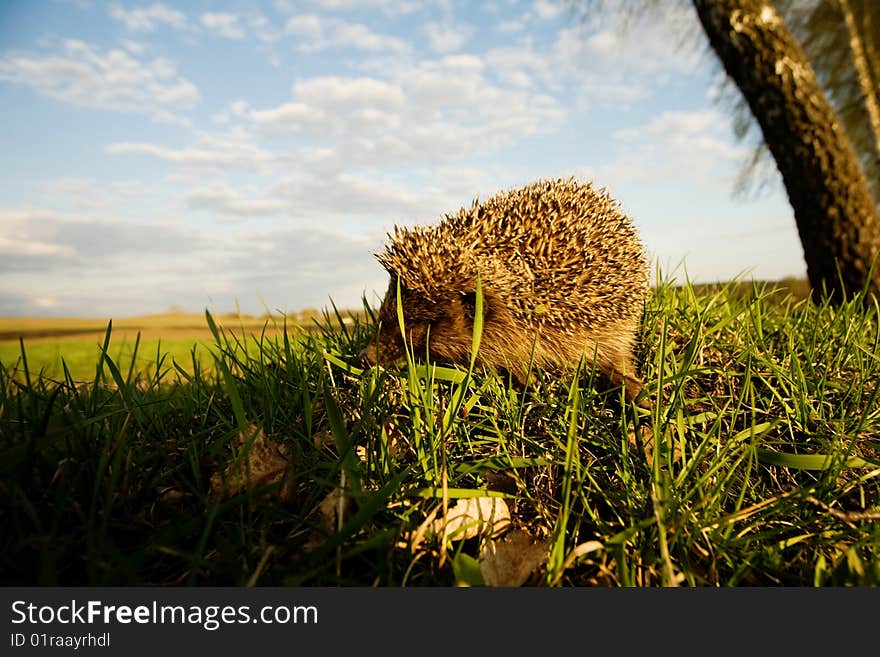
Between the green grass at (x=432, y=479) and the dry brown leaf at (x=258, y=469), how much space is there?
3cm

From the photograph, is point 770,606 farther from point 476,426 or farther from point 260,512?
point 260,512

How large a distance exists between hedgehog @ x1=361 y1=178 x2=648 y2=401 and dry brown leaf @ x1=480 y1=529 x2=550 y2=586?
1.44 m

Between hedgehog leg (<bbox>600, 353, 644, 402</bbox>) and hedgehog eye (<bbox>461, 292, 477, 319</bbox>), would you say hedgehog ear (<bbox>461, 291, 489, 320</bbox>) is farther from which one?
hedgehog leg (<bbox>600, 353, 644, 402</bbox>)

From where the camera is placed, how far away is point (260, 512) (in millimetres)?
2320

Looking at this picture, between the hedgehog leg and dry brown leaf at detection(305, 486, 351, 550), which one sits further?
the hedgehog leg

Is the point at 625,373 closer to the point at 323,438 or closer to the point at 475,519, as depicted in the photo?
the point at 475,519

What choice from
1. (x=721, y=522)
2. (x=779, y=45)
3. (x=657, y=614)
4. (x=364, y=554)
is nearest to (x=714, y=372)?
(x=721, y=522)

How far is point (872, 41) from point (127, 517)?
95.0 ft

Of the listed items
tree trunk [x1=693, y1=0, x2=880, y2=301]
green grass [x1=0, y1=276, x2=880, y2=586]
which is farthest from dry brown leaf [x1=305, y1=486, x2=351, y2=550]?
tree trunk [x1=693, y1=0, x2=880, y2=301]

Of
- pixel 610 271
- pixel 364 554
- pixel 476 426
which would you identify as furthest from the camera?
pixel 610 271

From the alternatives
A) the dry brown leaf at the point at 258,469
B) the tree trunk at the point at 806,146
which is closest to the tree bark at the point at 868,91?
the tree trunk at the point at 806,146

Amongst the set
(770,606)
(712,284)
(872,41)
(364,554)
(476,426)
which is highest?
(872,41)

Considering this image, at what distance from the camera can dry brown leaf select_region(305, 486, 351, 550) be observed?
219cm

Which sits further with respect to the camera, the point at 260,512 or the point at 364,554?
the point at 260,512
